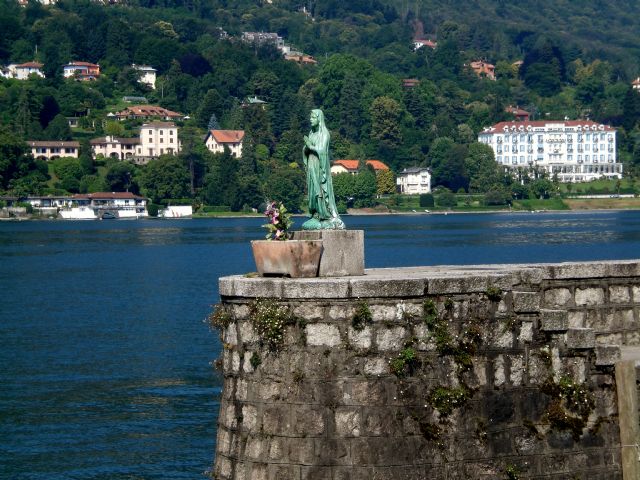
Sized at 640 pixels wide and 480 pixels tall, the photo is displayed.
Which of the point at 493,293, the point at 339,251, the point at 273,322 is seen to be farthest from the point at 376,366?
the point at 339,251

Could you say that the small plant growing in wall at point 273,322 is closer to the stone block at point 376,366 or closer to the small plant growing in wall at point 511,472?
the stone block at point 376,366

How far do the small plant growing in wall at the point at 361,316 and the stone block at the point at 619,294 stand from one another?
14.4 feet

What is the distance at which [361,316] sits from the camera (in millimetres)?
17641

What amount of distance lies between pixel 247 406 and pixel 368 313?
1724mm

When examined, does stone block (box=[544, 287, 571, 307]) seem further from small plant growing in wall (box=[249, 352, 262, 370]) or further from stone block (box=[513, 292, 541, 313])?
small plant growing in wall (box=[249, 352, 262, 370])

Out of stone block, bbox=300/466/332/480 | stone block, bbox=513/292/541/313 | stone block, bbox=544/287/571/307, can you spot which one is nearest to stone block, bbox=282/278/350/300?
stone block, bbox=300/466/332/480

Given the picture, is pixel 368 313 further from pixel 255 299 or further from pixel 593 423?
pixel 593 423

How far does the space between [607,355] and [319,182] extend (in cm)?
403

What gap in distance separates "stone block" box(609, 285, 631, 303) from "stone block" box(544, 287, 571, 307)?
70 cm

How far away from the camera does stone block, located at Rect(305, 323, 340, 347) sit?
58.0 feet

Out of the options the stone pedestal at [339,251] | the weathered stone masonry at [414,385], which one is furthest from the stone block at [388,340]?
the stone pedestal at [339,251]

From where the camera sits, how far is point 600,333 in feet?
67.8

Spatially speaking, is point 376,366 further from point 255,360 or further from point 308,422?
point 255,360

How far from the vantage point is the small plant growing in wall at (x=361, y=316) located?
1764cm
